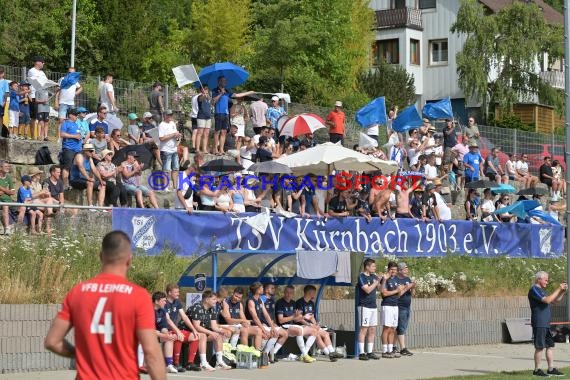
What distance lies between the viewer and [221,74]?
28.7 metres

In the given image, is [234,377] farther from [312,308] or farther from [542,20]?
[542,20]

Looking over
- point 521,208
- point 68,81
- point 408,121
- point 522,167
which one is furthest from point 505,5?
point 68,81

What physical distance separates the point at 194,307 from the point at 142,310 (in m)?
10.9

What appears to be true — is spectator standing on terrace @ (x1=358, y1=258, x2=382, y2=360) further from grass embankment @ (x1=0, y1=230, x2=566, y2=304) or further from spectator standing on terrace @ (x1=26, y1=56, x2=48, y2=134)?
spectator standing on terrace @ (x1=26, y1=56, x2=48, y2=134)

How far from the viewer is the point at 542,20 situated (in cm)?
5812

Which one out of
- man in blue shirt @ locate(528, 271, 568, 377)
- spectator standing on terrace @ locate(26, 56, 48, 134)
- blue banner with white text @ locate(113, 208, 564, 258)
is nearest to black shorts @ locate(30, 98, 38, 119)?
spectator standing on terrace @ locate(26, 56, 48, 134)

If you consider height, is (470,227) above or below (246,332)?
above

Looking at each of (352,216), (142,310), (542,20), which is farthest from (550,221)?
(542,20)

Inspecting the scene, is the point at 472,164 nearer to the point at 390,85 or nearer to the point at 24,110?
the point at 24,110

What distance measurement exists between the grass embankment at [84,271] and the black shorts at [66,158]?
3224 mm

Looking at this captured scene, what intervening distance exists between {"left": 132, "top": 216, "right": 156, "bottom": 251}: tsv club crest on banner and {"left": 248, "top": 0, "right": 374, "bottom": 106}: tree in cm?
2974

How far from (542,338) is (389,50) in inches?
1962

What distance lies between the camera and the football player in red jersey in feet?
23.8

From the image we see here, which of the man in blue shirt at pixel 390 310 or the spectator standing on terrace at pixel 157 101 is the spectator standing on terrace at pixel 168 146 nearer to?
the spectator standing on terrace at pixel 157 101
